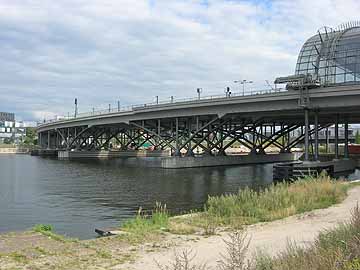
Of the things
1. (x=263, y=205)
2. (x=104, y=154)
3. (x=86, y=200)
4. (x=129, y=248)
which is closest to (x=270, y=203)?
(x=263, y=205)

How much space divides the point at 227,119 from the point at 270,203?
2462 inches

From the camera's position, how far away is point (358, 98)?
5509cm

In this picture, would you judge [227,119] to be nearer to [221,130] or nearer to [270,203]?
[221,130]

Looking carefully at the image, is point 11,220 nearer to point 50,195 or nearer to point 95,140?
point 50,195

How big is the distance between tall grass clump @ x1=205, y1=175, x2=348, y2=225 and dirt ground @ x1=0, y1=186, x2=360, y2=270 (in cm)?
152

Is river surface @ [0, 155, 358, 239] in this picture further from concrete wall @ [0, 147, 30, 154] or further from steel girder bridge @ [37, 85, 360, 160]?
concrete wall @ [0, 147, 30, 154]

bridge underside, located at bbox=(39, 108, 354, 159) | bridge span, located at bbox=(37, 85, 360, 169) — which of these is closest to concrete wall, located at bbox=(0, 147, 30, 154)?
bridge span, located at bbox=(37, 85, 360, 169)

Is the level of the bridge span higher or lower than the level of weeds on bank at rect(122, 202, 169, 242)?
higher

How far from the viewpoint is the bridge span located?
5912cm

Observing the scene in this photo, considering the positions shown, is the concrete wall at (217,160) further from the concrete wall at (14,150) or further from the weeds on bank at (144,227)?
the concrete wall at (14,150)

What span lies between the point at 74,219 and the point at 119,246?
14555mm

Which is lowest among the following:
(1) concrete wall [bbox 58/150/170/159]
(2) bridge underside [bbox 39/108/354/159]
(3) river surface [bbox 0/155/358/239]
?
→ (3) river surface [bbox 0/155/358/239]

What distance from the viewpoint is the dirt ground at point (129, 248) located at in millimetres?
10852

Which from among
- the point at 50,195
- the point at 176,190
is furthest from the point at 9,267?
the point at 176,190
